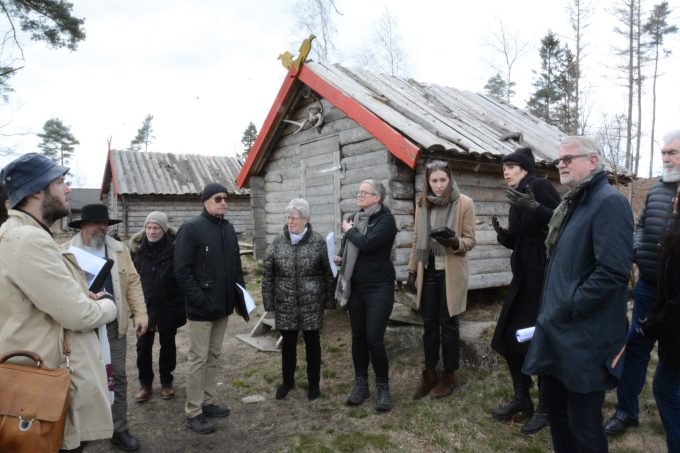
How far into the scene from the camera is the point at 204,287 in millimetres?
3932

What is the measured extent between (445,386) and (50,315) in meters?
3.37

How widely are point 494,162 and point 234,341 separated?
482 cm

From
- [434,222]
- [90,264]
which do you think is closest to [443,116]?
[434,222]

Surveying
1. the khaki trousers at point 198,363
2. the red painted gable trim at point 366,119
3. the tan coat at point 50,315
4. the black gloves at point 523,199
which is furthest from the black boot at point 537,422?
the tan coat at point 50,315

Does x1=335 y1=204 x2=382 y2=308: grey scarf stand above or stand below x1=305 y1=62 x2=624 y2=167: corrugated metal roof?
below

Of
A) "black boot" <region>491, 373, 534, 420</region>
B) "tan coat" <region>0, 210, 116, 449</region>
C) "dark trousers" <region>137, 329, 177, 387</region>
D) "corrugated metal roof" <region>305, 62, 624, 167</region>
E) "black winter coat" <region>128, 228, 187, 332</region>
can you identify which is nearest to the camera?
"tan coat" <region>0, 210, 116, 449</region>

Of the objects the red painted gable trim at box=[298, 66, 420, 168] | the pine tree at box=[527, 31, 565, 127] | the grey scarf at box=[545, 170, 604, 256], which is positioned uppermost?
the pine tree at box=[527, 31, 565, 127]

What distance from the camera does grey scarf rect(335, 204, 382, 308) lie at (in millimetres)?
4078

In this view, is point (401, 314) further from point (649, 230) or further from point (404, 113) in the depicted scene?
point (649, 230)

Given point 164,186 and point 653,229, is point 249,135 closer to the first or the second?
point 164,186

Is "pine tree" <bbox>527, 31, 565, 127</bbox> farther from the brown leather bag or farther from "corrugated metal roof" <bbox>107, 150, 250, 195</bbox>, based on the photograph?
the brown leather bag

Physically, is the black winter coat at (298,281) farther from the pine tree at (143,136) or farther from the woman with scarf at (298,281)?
the pine tree at (143,136)

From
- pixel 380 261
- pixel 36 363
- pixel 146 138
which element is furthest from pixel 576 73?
pixel 146 138

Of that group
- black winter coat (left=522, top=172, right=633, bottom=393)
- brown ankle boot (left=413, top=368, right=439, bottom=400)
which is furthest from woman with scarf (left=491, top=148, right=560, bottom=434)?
black winter coat (left=522, top=172, right=633, bottom=393)
